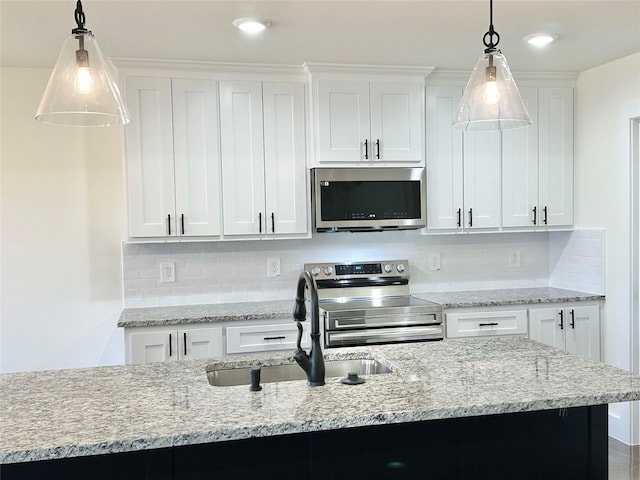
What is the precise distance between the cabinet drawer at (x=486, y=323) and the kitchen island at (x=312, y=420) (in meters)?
1.62

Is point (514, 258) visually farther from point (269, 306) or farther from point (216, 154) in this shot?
point (216, 154)

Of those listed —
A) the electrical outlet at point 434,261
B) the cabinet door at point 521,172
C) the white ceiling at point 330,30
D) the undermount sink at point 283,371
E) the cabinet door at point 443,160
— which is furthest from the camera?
the electrical outlet at point 434,261

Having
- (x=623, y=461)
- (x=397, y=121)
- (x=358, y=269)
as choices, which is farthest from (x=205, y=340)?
(x=623, y=461)

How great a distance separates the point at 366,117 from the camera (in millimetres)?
3898

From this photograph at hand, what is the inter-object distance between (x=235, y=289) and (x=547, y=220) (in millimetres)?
2236

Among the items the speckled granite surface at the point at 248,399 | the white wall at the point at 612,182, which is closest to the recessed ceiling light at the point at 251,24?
the speckled granite surface at the point at 248,399

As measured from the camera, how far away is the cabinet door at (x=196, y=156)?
3.70 meters

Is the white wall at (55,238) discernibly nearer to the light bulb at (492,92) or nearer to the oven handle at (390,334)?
the oven handle at (390,334)

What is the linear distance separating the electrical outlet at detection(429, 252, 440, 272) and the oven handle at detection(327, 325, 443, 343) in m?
0.72

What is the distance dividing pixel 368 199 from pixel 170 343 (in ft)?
5.01

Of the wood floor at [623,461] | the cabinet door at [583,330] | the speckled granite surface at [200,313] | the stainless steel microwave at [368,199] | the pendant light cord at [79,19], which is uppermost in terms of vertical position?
the pendant light cord at [79,19]

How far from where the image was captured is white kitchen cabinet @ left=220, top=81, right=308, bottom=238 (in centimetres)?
378

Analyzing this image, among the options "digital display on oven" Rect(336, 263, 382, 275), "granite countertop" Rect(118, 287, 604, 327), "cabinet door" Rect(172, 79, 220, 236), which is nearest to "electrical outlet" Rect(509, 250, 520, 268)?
"granite countertop" Rect(118, 287, 604, 327)

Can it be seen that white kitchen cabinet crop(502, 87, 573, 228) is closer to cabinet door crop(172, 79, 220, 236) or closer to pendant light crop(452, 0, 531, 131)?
cabinet door crop(172, 79, 220, 236)
